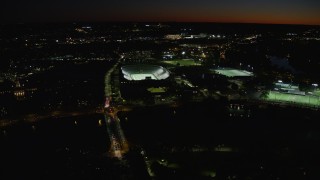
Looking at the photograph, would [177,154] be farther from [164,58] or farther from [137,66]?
[164,58]

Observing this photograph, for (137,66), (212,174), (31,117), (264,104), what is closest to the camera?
(212,174)

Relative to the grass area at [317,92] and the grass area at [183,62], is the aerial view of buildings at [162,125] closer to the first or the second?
the grass area at [317,92]

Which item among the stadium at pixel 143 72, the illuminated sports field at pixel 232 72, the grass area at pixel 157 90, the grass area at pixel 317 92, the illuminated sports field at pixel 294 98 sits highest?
the grass area at pixel 317 92

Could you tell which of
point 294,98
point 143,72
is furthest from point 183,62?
point 294,98

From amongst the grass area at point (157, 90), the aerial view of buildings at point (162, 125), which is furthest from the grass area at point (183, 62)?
the grass area at point (157, 90)

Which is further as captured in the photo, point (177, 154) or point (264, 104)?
point (264, 104)

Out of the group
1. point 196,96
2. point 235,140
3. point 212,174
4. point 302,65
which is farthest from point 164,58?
point 212,174
